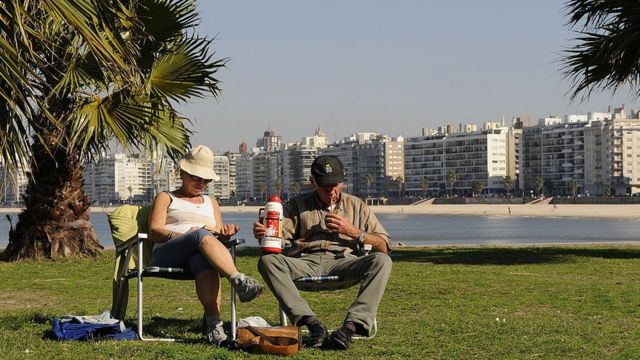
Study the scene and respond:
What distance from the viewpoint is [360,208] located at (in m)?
6.04

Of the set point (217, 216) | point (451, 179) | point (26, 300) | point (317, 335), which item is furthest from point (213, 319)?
point (451, 179)

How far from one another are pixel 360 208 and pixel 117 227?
1574 mm

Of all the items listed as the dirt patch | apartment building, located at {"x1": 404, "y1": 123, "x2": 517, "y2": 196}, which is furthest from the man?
apartment building, located at {"x1": 404, "y1": 123, "x2": 517, "y2": 196}

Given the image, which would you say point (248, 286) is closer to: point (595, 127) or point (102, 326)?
point (102, 326)

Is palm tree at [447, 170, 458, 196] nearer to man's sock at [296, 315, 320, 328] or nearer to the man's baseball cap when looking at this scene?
the man's baseball cap

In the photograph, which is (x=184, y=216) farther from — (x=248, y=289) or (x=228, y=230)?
(x=248, y=289)

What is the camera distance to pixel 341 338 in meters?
5.47

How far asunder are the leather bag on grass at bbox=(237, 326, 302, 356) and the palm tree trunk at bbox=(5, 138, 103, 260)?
8.78 meters

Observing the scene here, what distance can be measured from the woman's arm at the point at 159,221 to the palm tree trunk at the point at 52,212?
7892 mm

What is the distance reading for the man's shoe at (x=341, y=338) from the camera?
17.9 feet

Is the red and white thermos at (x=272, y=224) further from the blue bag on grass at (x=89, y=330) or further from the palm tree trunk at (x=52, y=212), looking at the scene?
the palm tree trunk at (x=52, y=212)

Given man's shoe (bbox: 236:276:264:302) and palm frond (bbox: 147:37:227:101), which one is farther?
palm frond (bbox: 147:37:227:101)

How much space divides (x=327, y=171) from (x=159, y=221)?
1.05 m

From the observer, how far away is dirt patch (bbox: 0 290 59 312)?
27.4 ft
